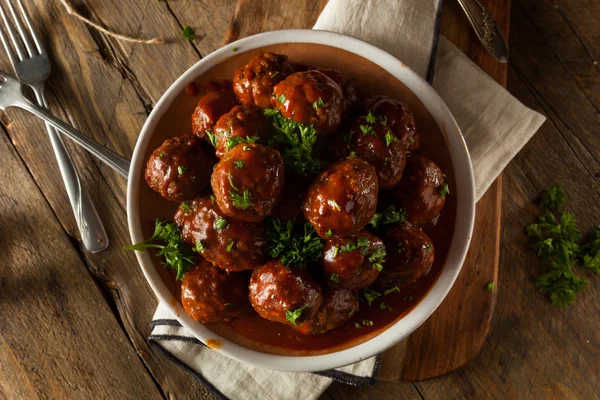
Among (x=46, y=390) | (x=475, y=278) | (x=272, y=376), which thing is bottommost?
(x=46, y=390)

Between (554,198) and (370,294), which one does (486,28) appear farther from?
(370,294)

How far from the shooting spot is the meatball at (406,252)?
205 cm

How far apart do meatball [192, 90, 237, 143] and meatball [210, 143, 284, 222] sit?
0.40m

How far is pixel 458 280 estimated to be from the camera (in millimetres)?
2701

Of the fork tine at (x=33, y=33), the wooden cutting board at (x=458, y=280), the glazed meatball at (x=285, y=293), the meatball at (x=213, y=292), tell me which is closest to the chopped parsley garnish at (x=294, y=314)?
the glazed meatball at (x=285, y=293)

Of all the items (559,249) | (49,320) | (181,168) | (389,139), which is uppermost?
(389,139)

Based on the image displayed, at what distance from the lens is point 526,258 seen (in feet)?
9.95

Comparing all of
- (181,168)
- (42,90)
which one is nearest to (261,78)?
(181,168)

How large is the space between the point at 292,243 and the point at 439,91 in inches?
50.3

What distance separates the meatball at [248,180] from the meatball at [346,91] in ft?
1.66

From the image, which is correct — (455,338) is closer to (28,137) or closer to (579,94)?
(579,94)

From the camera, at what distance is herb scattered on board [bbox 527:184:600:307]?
2.95 metres

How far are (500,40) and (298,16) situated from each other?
1061 mm

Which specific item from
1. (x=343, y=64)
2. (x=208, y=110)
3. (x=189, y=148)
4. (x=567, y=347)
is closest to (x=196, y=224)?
(x=189, y=148)
